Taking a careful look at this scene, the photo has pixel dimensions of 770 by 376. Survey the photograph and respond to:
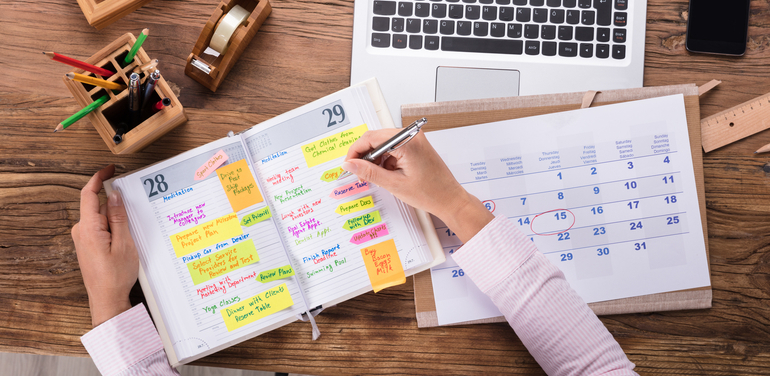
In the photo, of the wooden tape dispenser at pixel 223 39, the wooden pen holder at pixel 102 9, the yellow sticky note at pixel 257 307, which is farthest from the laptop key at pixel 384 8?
the yellow sticky note at pixel 257 307

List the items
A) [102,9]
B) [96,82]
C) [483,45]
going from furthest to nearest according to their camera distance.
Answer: [483,45] < [102,9] < [96,82]

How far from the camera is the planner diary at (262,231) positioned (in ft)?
2.58

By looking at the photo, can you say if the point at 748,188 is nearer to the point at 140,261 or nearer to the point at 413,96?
the point at 413,96

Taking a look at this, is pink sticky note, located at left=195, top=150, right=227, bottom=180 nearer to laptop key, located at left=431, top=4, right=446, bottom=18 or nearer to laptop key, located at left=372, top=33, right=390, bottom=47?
laptop key, located at left=372, top=33, right=390, bottom=47

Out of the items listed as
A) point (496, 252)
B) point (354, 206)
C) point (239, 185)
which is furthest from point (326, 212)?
point (496, 252)

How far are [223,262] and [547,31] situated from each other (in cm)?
79

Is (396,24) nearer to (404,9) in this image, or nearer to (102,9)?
(404,9)

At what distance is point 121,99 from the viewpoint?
716 millimetres

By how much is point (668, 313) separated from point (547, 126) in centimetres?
45

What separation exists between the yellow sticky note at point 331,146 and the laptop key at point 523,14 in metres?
0.40

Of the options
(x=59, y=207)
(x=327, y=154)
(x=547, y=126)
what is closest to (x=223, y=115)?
(x=327, y=154)

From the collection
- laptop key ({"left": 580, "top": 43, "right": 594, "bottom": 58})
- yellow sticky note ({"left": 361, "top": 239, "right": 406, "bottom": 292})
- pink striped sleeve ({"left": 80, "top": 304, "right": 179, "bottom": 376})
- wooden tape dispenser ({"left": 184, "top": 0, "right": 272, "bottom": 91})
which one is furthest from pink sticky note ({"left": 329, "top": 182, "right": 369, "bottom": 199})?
laptop key ({"left": 580, "top": 43, "right": 594, "bottom": 58})

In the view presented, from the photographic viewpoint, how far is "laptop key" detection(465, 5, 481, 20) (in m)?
0.87

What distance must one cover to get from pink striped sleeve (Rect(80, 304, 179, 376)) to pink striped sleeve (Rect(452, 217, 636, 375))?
59 centimetres
